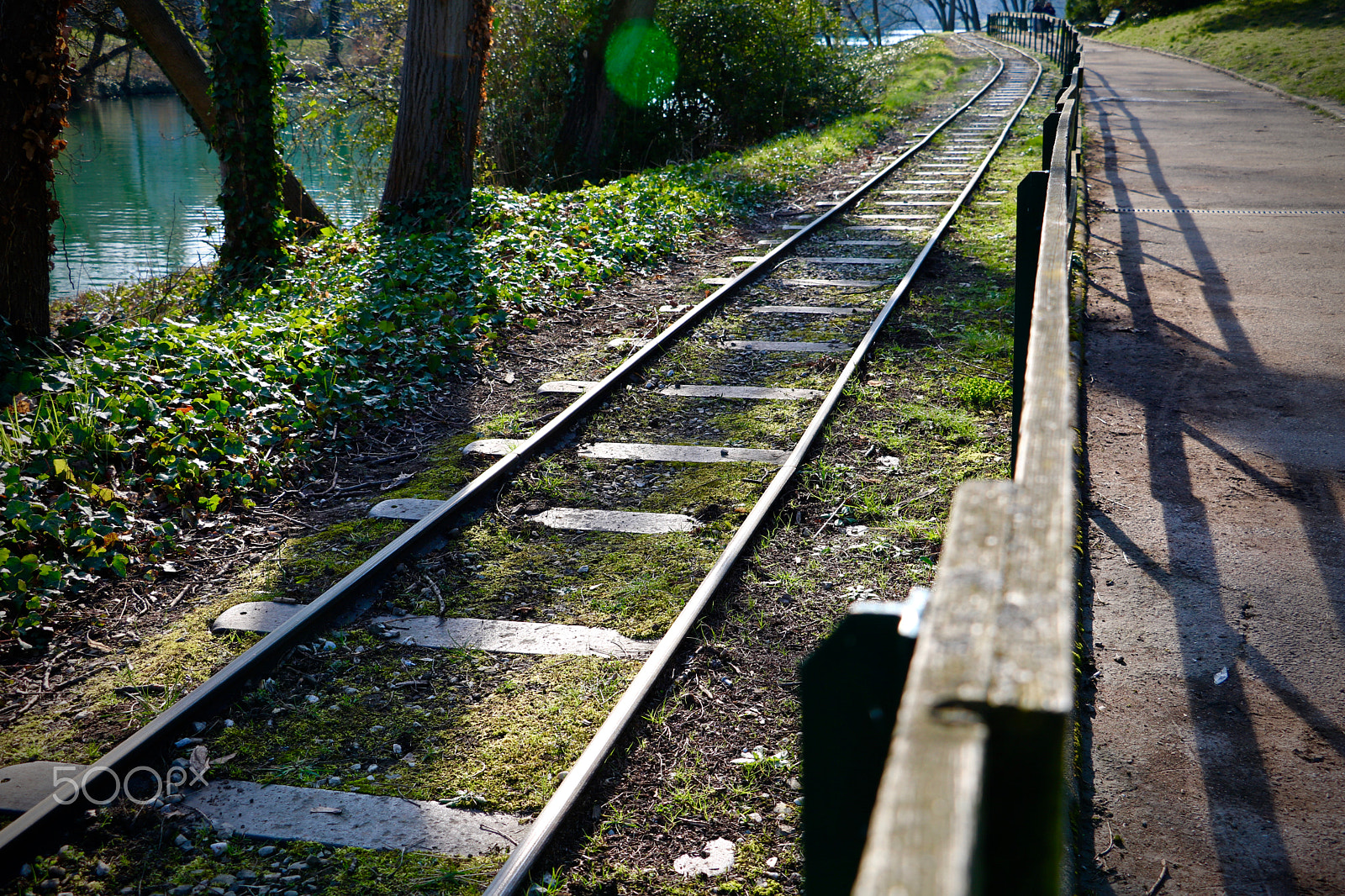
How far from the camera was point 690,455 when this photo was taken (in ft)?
18.1

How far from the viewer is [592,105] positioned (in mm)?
16141

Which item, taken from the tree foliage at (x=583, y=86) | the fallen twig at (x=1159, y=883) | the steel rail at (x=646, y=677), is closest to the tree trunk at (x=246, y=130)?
the tree foliage at (x=583, y=86)

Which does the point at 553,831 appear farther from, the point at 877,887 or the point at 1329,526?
the point at 1329,526

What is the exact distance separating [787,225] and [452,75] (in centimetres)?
432

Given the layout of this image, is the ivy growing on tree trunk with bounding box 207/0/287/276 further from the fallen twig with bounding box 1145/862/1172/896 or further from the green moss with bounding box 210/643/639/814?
the fallen twig with bounding box 1145/862/1172/896

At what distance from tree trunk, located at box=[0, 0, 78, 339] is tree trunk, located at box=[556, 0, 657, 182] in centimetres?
906

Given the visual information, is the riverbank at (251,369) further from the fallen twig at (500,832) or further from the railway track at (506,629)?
the fallen twig at (500,832)

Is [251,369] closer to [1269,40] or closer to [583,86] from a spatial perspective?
[583,86]

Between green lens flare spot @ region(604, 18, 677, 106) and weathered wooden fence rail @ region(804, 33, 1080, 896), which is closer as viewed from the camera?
weathered wooden fence rail @ region(804, 33, 1080, 896)

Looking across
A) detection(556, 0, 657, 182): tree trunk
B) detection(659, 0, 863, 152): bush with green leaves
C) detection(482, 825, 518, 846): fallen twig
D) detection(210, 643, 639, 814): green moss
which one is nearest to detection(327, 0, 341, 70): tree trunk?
detection(556, 0, 657, 182): tree trunk

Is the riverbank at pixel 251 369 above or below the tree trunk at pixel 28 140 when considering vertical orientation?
below

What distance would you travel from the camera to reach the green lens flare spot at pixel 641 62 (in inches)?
621

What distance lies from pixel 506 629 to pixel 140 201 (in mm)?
18940

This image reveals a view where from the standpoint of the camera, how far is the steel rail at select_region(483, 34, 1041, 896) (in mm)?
2631
